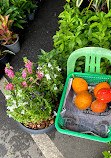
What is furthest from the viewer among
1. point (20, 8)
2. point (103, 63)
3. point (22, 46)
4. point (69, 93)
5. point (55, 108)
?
point (22, 46)

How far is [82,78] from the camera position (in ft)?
5.36

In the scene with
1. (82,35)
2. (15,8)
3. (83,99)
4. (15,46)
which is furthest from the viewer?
(15,46)

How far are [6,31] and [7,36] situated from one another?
0.29 feet

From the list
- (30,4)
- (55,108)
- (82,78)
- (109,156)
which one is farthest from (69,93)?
(30,4)

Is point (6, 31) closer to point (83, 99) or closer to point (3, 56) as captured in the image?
point (3, 56)

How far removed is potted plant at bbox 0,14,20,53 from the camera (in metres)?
2.26

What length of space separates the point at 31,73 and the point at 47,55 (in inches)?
11.3

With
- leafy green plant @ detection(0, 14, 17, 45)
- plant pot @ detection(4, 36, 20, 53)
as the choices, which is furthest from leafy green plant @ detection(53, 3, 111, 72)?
plant pot @ detection(4, 36, 20, 53)

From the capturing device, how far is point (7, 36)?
7.86 feet

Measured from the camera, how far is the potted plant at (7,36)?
226 cm

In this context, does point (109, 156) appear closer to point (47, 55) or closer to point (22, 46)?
point (47, 55)

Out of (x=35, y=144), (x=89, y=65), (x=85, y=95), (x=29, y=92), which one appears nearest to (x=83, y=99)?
(x=85, y=95)

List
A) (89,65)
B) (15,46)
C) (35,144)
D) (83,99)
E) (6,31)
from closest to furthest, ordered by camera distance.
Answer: (83,99), (89,65), (35,144), (6,31), (15,46)

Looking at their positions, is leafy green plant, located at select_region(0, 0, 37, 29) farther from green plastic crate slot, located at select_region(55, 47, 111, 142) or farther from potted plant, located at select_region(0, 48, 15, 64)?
green plastic crate slot, located at select_region(55, 47, 111, 142)
